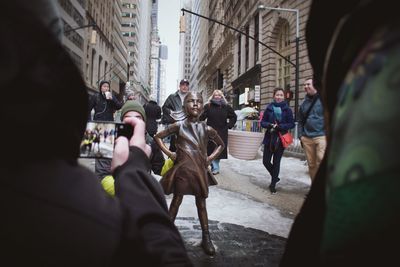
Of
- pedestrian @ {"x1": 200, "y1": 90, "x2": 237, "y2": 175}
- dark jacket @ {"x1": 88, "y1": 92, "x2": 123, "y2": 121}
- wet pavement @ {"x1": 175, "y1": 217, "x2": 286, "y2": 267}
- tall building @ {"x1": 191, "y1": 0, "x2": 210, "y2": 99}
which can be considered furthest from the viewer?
tall building @ {"x1": 191, "y1": 0, "x2": 210, "y2": 99}

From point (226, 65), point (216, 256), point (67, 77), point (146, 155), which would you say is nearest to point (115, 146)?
point (146, 155)

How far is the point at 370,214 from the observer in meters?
0.53

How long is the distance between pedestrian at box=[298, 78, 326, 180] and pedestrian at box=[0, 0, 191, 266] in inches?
205

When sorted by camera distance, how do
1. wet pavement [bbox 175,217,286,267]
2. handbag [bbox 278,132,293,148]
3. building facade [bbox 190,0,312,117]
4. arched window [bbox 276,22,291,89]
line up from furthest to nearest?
arched window [bbox 276,22,291,89]
building facade [bbox 190,0,312,117]
handbag [bbox 278,132,293,148]
wet pavement [bbox 175,217,286,267]

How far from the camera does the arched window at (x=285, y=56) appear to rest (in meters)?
22.2

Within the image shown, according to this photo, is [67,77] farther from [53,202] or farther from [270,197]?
[270,197]

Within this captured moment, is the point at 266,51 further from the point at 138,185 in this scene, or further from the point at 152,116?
the point at 138,185

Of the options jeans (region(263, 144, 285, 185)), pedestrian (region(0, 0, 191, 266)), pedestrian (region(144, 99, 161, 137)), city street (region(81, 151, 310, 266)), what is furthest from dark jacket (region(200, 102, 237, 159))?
pedestrian (region(0, 0, 191, 266))

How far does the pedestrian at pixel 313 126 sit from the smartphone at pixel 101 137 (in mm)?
4884

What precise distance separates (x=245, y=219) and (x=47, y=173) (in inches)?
165

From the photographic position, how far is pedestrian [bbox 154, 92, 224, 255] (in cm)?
356

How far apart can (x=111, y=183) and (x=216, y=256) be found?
1367 millimetres

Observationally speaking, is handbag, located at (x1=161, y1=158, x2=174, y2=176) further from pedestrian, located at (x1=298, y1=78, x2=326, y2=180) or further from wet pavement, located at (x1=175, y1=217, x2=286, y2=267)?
pedestrian, located at (x1=298, y1=78, x2=326, y2=180)

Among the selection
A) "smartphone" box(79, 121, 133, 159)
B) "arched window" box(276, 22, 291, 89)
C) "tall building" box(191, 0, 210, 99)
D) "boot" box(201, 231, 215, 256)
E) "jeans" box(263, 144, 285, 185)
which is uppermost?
"tall building" box(191, 0, 210, 99)
